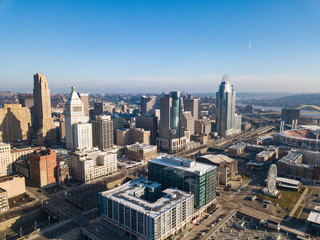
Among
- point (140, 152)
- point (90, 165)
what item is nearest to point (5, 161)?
point (90, 165)

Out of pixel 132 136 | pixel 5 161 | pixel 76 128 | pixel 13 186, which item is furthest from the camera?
pixel 132 136

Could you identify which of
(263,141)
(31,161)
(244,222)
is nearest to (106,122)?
(31,161)

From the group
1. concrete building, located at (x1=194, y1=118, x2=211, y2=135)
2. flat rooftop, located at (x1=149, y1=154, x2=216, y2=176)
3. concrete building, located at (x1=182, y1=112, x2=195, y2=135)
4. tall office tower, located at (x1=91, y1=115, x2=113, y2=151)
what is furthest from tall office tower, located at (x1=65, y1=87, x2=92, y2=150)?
concrete building, located at (x1=194, y1=118, x2=211, y2=135)

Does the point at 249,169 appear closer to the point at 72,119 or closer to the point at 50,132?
the point at 72,119

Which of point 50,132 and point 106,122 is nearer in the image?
point 106,122

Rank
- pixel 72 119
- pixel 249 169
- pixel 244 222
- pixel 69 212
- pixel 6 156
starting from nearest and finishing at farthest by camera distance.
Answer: pixel 244 222 → pixel 69 212 → pixel 6 156 → pixel 249 169 → pixel 72 119

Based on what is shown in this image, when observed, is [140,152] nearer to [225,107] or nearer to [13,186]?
[13,186]

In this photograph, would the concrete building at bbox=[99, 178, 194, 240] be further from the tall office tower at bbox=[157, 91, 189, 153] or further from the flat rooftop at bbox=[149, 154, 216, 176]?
the tall office tower at bbox=[157, 91, 189, 153]

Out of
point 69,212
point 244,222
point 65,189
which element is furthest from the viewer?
point 65,189
